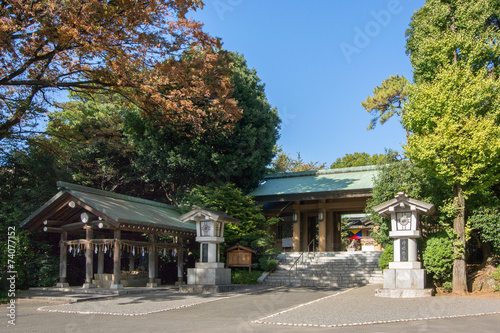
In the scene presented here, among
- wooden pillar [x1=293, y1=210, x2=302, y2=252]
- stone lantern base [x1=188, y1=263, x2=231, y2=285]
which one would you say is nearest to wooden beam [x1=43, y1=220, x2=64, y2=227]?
stone lantern base [x1=188, y1=263, x2=231, y2=285]

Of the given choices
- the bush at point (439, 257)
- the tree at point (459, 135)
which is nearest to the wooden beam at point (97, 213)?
the tree at point (459, 135)

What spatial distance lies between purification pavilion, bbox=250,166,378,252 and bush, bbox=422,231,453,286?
21.1 ft

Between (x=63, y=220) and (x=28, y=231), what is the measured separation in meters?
1.62

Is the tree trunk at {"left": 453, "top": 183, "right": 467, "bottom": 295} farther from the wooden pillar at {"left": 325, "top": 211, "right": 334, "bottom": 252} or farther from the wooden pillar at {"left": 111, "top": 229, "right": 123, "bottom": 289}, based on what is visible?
the wooden pillar at {"left": 111, "top": 229, "right": 123, "bottom": 289}

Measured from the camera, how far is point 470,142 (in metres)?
13.5

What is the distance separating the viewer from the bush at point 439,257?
1460 centimetres

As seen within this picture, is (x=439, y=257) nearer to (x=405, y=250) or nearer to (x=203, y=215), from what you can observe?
(x=405, y=250)

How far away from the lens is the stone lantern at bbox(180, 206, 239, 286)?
1670cm

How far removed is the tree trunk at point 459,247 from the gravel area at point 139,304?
699 cm

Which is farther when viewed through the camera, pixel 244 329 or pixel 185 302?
pixel 185 302

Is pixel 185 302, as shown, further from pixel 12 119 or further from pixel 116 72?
pixel 12 119

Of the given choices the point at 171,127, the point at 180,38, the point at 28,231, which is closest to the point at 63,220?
the point at 28,231

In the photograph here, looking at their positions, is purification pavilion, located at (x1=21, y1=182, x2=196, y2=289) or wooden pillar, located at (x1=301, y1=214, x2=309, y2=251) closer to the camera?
purification pavilion, located at (x1=21, y1=182, x2=196, y2=289)

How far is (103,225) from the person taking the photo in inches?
624
